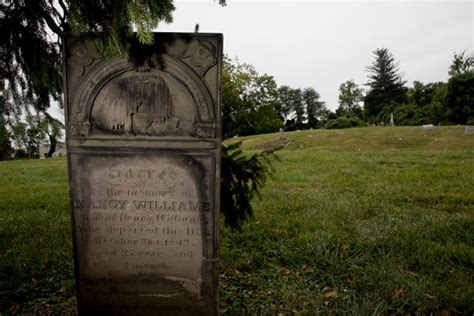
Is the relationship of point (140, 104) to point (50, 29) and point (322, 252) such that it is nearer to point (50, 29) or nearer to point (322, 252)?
point (50, 29)

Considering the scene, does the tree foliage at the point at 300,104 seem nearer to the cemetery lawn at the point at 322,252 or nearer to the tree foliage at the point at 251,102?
the tree foliage at the point at 251,102

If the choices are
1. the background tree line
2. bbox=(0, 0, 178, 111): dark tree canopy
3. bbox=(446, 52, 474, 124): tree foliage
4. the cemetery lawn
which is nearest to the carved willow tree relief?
bbox=(0, 0, 178, 111): dark tree canopy

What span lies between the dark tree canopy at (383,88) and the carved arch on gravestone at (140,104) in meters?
52.6

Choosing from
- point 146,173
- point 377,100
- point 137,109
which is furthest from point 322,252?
point 377,100

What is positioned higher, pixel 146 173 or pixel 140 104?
pixel 140 104

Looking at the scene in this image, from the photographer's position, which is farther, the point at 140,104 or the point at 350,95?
the point at 350,95

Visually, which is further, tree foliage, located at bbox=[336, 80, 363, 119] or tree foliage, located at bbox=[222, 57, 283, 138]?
tree foliage, located at bbox=[336, 80, 363, 119]

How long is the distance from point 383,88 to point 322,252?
196ft

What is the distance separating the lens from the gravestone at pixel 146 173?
9.13 feet

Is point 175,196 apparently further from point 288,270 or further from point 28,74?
point 28,74

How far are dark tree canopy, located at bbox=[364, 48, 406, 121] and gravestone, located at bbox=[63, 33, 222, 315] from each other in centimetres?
5262

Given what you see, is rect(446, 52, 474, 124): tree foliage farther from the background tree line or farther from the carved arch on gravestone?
the carved arch on gravestone

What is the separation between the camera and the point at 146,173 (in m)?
2.89

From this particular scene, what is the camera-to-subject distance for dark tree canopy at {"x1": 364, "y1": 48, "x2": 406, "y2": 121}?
2133 inches
